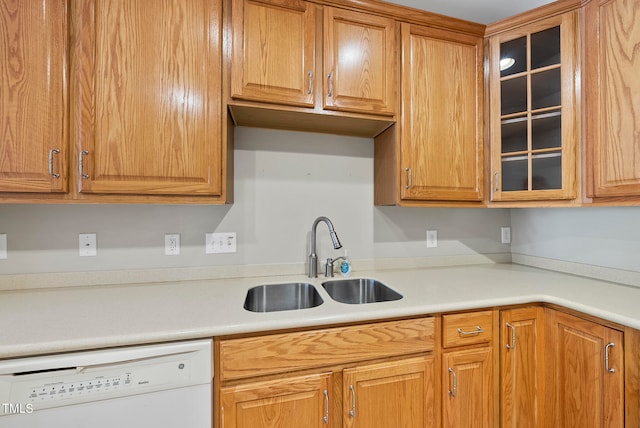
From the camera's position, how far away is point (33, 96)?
44.8 inches

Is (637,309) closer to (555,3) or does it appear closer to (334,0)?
(555,3)

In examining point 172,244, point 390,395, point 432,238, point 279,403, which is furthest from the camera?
point 432,238

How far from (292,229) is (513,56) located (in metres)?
1.59

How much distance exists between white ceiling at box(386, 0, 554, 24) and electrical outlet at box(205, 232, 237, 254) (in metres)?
1.67

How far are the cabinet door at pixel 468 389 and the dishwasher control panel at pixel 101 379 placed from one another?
0.98 metres

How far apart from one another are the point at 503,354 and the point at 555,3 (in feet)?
5.75

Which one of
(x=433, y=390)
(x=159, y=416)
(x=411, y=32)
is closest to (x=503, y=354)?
A: (x=433, y=390)

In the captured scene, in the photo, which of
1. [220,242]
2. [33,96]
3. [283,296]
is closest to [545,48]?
[283,296]

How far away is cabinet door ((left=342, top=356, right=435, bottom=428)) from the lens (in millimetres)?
1140

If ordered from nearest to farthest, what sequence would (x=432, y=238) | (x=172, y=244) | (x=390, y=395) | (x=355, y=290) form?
(x=390, y=395)
(x=172, y=244)
(x=355, y=290)
(x=432, y=238)

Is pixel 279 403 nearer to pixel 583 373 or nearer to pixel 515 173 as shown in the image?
pixel 583 373

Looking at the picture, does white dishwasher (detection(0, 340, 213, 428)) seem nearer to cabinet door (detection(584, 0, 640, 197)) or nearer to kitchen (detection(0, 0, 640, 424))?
kitchen (detection(0, 0, 640, 424))

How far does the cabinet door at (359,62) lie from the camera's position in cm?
146

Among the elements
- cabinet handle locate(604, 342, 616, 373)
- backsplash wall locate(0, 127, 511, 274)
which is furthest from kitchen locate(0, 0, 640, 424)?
cabinet handle locate(604, 342, 616, 373)
